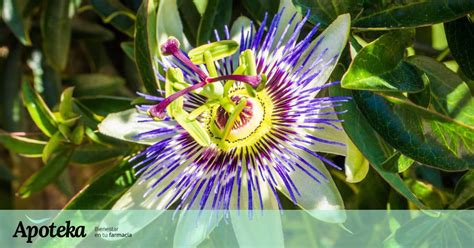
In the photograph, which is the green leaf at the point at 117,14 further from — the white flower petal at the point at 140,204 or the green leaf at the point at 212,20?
the white flower petal at the point at 140,204

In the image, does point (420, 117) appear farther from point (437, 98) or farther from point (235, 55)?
point (235, 55)

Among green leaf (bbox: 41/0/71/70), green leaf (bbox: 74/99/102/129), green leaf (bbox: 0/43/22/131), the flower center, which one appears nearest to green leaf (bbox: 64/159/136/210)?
green leaf (bbox: 74/99/102/129)

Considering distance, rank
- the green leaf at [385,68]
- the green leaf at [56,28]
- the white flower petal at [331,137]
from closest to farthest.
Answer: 1. the green leaf at [385,68]
2. the white flower petal at [331,137]
3. the green leaf at [56,28]

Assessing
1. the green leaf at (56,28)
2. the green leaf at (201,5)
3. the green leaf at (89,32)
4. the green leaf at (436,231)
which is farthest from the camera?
the green leaf at (89,32)

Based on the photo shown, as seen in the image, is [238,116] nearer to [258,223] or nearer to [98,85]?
[258,223]

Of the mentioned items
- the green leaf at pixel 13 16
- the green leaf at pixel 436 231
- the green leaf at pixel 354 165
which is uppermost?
the green leaf at pixel 13 16

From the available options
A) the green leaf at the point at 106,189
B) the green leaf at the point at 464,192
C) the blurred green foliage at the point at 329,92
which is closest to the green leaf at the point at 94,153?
the blurred green foliage at the point at 329,92

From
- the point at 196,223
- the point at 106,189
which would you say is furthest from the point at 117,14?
the point at 196,223
